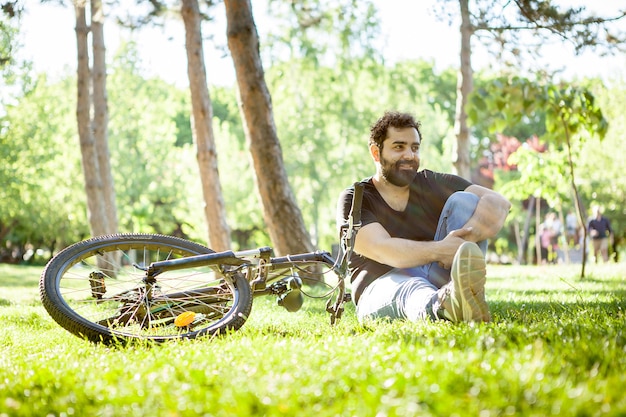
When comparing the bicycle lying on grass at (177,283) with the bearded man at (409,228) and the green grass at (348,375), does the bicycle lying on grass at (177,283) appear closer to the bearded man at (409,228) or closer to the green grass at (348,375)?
the bearded man at (409,228)

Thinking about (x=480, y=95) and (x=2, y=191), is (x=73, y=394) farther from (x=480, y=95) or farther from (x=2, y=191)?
(x=2, y=191)

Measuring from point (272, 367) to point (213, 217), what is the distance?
30.6ft

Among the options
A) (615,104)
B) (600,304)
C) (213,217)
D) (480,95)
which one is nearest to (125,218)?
(615,104)

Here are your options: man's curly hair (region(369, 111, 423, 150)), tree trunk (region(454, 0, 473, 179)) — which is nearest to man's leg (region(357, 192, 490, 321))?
man's curly hair (region(369, 111, 423, 150))

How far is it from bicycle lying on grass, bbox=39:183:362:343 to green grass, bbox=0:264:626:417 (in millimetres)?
505

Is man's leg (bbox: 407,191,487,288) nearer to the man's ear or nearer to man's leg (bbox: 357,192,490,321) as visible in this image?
man's leg (bbox: 357,192,490,321)

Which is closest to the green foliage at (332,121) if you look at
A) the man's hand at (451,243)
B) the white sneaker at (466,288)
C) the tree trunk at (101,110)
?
the tree trunk at (101,110)

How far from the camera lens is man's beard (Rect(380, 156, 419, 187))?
5172 mm

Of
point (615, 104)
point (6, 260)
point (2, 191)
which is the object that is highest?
point (615, 104)

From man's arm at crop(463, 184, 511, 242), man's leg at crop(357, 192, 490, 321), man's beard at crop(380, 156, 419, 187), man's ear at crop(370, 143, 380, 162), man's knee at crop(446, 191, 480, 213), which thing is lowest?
man's leg at crop(357, 192, 490, 321)

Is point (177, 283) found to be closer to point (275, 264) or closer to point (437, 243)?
point (275, 264)

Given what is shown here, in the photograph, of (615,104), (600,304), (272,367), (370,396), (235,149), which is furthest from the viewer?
(235,149)

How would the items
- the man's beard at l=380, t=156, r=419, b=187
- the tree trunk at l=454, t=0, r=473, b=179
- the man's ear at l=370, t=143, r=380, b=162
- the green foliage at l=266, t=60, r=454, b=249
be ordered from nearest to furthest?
the man's beard at l=380, t=156, r=419, b=187 < the man's ear at l=370, t=143, r=380, b=162 < the tree trunk at l=454, t=0, r=473, b=179 < the green foliage at l=266, t=60, r=454, b=249

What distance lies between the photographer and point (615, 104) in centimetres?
3381
